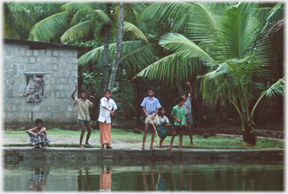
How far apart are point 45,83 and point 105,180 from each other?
10.4 meters

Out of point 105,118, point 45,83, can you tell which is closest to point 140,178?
point 105,118

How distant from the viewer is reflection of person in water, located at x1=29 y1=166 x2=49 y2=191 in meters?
5.18

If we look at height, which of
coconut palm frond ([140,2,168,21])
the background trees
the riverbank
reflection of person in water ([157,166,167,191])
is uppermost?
coconut palm frond ([140,2,168,21])

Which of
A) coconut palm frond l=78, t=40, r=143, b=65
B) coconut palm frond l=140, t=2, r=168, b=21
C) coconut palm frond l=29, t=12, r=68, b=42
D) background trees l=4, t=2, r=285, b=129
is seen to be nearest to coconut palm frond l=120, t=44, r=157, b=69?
background trees l=4, t=2, r=285, b=129

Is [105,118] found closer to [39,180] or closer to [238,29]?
[39,180]

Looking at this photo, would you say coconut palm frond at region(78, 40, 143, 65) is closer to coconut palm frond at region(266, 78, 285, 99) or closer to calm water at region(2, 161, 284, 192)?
coconut palm frond at region(266, 78, 285, 99)

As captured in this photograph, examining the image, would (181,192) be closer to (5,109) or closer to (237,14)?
(237,14)

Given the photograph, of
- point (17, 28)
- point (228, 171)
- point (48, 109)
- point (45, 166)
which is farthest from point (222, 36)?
point (17, 28)

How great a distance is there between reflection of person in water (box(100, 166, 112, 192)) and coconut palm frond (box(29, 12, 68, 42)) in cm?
1310

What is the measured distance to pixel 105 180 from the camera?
5.82 meters

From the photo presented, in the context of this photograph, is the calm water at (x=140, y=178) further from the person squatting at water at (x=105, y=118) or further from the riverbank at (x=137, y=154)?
the person squatting at water at (x=105, y=118)

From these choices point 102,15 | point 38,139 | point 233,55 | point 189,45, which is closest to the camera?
point 38,139

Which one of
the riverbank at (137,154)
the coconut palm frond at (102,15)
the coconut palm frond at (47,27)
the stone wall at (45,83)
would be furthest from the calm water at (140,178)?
the coconut palm frond at (47,27)

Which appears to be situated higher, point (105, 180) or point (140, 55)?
point (140, 55)
